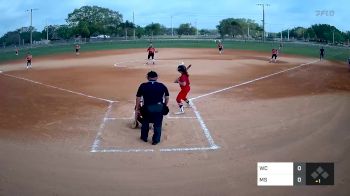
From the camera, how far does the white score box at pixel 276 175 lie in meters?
5.34

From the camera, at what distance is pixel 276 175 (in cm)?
537

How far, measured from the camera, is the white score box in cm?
534

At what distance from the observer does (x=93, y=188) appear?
571 cm

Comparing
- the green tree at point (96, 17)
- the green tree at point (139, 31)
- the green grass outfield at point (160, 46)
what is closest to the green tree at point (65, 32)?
the green tree at point (96, 17)

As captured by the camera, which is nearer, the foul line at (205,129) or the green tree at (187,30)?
the foul line at (205,129)

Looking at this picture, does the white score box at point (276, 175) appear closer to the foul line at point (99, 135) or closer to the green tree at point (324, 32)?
the foul line at point (99, 135)

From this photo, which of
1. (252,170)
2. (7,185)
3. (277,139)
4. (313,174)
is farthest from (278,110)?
(7,185)

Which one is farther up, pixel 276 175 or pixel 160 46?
pixel 160 46

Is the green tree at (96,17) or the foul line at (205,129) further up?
the green tree at (96,17)

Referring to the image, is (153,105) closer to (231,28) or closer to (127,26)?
(127,26)

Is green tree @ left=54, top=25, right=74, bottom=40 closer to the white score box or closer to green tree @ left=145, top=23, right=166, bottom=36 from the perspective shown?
green tree @ left=145, top=23, right=166, bottom=36
